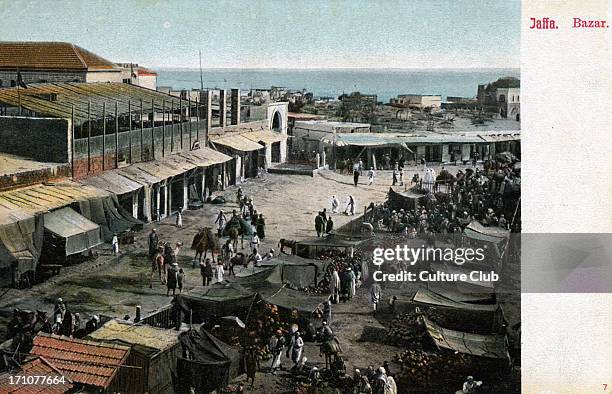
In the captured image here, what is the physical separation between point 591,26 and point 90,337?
279 cm

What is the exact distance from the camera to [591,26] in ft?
11.7

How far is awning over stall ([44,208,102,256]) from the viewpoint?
3504 mm

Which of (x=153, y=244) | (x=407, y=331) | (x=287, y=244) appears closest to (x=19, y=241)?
(x=153, y=244)

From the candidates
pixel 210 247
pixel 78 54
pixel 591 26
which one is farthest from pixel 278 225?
pixel 591 26

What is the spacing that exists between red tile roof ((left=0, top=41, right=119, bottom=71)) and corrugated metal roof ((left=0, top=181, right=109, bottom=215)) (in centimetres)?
61

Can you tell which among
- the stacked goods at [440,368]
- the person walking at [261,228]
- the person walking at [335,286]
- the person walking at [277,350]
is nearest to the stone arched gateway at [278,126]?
the person walking at [261,228]

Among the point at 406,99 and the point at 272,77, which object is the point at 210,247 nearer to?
the point at 272,77

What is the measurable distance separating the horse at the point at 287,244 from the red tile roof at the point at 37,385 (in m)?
1.20

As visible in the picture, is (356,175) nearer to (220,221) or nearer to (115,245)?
(220,221)

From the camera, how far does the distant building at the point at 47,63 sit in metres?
3.67

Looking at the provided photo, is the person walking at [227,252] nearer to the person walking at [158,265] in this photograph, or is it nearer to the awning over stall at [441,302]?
the person walking at [158,265]

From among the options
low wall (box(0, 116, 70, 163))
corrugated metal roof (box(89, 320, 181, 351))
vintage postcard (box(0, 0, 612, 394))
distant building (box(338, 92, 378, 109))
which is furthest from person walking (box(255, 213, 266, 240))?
low wall (box(0, 116, 70, 163))

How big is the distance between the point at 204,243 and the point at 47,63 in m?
1.19

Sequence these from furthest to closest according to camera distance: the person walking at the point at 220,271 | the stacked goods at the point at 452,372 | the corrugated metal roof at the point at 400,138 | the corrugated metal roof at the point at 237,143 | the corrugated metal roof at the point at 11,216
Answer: the corrugated metal roof at the point at 237,143, the corrugated metal roof at the point at 400,138, the person walking at the point at 220,271, the stacked goods at the point at 452,372, the corrugated metal roof at the point at 11,216
